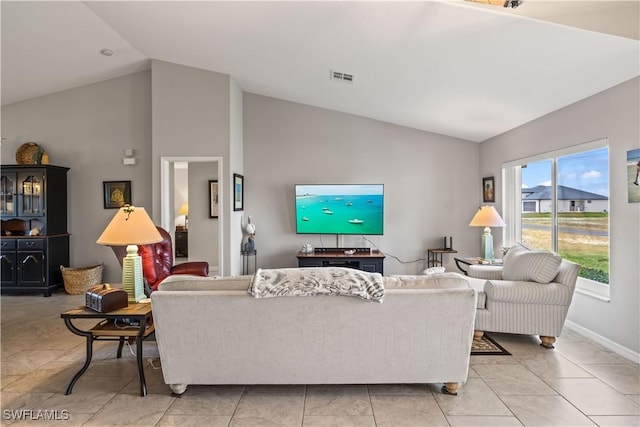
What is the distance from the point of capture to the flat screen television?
5816 mm

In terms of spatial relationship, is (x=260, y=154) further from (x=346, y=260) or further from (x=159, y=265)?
(x=159, y=265)

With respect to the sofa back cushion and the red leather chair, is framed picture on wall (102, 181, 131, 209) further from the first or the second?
the sofa back cushion

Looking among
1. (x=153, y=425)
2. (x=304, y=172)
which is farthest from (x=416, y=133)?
(x=153, y=425)

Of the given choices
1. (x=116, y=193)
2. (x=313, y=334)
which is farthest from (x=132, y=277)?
(x=116, y=193)

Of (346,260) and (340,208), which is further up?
(340,208)

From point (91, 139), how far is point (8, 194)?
1.35m

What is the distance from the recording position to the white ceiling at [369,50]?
277 centimetres

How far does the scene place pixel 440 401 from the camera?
2.50 m

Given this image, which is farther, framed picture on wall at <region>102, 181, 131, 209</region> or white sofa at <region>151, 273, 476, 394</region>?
framed picture on wall at <region>102, 181, 131, 209</region>

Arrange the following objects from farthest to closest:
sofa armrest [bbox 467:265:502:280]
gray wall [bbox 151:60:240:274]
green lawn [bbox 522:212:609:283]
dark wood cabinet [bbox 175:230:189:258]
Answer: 1. dark wood cabinet [bbox 175:230:189:258]
2. gray wall [bbox 151:60:240:274]
3. sofa armrest [bbox 467:265:502:280]
4. green lawn [bbox 522:212:609:283]

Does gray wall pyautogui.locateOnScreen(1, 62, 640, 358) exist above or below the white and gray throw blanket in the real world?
above

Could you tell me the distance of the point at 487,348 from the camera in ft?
11.3

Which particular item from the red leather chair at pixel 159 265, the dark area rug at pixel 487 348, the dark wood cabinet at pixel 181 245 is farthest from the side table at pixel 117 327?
the dark wood cabinet at pixel 181 245

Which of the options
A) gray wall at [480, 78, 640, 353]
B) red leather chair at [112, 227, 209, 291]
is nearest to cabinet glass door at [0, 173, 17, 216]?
red leather chair at [112, 227, 209, 291]
